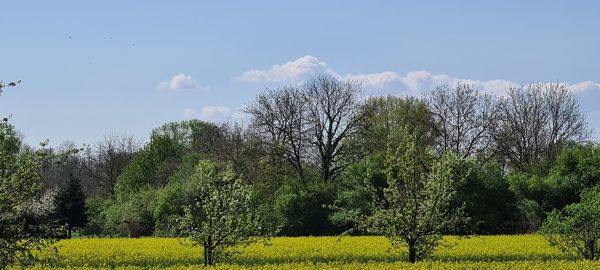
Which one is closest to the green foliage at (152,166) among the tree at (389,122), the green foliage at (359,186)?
the tree at (389,122)

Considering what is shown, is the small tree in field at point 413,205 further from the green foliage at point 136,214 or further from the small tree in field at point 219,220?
the green foliage at point 136,214

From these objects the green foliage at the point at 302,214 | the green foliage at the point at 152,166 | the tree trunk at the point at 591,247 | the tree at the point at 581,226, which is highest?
the green foliage at the point at 152,166

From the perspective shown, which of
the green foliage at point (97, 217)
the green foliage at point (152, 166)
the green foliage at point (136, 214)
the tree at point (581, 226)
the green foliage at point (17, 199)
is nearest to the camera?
the green foliage at point (17, 199)

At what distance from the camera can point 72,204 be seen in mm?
63750

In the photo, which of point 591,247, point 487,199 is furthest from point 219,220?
point 487,199

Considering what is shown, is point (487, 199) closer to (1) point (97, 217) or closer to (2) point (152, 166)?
(1) point (97, 217)

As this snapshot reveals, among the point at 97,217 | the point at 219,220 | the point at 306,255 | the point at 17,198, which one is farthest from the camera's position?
the point at 97,217

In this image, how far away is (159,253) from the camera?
94.8 feet

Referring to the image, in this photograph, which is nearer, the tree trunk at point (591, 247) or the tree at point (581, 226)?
the tree at point (581, 226)

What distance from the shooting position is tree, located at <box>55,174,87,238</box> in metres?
63.4

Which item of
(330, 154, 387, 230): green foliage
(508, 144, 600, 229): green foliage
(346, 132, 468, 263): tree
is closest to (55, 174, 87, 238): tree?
(330, 154, 387, 230): green foliage

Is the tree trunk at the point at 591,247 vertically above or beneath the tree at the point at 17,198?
beneath

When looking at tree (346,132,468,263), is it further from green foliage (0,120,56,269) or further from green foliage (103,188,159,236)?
green foliage (103,188,159,236)

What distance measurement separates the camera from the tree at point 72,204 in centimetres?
6344
